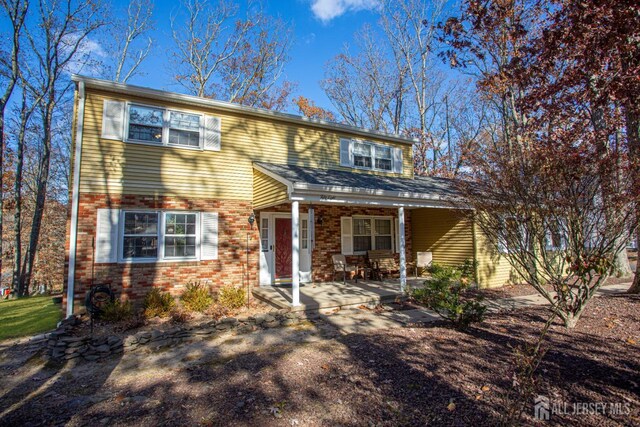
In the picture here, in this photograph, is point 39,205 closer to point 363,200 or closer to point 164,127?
point 164,127

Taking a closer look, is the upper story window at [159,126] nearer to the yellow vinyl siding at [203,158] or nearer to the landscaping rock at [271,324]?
the yellow vinyl siding at [203,158]

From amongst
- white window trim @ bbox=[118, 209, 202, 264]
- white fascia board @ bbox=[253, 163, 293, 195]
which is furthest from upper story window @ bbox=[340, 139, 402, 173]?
white window trim @ bbox=[118, 209, 202, 264]

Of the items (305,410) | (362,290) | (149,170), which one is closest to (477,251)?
(362,290)

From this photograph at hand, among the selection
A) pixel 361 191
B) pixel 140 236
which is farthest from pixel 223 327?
pixel 361 191

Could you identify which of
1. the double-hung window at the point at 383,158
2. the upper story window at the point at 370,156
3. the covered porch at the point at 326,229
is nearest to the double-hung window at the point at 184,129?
the covered porch at the point at 326,229

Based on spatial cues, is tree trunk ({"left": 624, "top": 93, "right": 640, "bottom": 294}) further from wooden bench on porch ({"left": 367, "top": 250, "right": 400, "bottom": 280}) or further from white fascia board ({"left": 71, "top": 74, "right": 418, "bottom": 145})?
white fascia board ({"left": 71, "top": 74, "right": 418, "bottom": 145})

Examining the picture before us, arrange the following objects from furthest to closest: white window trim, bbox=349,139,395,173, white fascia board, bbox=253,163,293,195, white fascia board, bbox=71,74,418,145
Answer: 1. white window trim, bbox=349,139,395,173
2. white fascia board, bbox=71,74,418,145
3. white fascia board, bbox=253,163,293,195

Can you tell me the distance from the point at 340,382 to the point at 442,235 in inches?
366

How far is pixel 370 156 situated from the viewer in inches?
499

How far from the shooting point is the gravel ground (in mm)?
3346

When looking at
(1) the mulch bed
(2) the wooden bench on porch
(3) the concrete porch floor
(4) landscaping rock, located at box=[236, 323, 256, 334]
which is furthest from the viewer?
(2) the wooden bench on porch

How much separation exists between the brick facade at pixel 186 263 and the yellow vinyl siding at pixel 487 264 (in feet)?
15.5

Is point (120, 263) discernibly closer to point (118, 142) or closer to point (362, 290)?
point (118, 142)

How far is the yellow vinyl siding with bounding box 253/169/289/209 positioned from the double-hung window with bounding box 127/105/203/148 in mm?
1884
